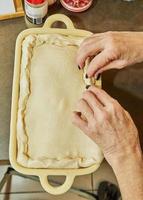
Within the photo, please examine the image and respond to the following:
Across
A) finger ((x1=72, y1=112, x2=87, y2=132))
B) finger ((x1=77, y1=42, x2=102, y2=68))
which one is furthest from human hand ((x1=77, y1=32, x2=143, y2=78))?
→ finger ((x1=72, y1=112, x2=87, y2=132))

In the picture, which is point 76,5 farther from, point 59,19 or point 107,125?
point 107,125

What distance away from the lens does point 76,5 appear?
1.01m

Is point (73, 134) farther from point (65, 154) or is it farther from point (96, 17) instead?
point (96, 17)

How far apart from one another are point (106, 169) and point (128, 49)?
0.41 m

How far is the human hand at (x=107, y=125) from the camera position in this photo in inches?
31.2

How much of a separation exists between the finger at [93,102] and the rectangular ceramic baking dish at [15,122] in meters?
0.09

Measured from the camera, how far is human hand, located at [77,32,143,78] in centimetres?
85

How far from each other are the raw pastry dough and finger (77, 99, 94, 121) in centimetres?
6

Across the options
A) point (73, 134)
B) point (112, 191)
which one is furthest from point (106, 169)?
point (73, 134)

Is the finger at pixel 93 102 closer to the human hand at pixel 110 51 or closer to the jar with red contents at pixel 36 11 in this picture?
the human hand at pixel 110 51

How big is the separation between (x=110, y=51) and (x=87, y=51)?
0.05 meters

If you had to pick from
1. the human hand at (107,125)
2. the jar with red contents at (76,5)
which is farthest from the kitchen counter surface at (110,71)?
the human hand at (107,125)

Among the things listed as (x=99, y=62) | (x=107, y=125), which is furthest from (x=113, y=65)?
(x=107, y=125)

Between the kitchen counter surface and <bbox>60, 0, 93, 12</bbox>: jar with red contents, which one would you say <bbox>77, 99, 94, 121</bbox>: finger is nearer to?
the kitchen counter surface
